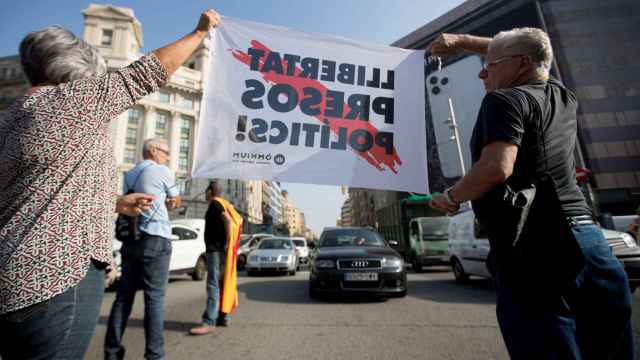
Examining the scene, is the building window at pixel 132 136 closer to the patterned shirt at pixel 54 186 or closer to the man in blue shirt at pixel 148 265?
the man in blue shirt at pixel 148 265

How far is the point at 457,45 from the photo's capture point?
2258mm

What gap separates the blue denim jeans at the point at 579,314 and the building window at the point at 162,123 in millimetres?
57681

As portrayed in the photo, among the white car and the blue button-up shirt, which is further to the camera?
the white car

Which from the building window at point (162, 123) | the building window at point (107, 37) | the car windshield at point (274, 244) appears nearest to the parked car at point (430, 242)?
the car windshield at point (274, 244)

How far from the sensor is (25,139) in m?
1.08

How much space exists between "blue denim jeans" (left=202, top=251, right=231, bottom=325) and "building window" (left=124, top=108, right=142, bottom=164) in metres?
51.1

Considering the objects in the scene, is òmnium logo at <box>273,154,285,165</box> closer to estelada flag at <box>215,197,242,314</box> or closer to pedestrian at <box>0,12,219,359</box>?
pedestrian at <box>0,12,219,359</box>

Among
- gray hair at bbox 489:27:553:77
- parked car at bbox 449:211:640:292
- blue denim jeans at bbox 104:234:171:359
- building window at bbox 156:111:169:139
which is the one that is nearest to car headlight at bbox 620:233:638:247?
parked car at bbox 449:211:640:292

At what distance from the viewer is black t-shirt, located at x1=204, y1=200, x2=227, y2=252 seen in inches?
167

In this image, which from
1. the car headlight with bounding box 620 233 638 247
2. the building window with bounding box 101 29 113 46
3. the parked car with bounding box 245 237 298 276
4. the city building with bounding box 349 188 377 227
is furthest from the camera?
the city building with bounding box 349 188 377 227

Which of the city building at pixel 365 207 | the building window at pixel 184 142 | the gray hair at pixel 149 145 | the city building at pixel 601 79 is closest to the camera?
the gray hair at pixel 149 145

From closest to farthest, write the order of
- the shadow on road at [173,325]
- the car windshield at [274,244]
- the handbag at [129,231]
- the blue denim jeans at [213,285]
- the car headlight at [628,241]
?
the handbag at [129,231], the blue denim jeans at [213,285], the shadow on road at [173,325], the car headlight at [628,241], the car windshield at [274,244]

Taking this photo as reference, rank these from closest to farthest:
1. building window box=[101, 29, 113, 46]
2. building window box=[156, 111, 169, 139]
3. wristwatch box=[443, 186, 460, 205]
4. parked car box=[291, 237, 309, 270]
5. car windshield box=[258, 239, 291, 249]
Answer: wristwatch box=[443, 186, 460, 205], car windshield box=[258, 239, 291, 249], parked car box=[291, 237, 309, 270], building window box=[101, 29, 113, 46], building window box=[156, 111, 169, 139]

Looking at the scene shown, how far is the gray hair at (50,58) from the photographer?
124 cm
